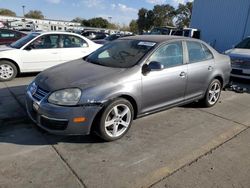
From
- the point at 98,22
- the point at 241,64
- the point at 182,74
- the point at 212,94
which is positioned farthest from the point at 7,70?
the point at 98,22

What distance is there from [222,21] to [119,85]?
17.1 metres

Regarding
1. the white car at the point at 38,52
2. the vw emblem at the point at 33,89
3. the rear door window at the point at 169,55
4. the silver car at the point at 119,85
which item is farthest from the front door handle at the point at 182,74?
the white car at the point at 38,52

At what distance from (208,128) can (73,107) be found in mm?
2422

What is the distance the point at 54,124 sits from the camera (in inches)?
132

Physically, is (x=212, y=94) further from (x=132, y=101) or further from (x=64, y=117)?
(x=64, y=117)

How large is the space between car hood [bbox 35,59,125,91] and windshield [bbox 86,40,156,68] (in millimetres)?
213

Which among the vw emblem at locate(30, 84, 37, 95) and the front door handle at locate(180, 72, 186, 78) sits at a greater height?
the front door handle at locate(180, 72, 186, 78)

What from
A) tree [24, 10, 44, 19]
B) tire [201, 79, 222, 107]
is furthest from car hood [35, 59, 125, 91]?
tree [24, 10, 44, 19]

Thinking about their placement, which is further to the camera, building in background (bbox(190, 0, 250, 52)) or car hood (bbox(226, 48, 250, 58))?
building in background (bbox(190, 0, 250, 52))

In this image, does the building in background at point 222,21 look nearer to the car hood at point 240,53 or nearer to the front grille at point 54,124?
the car hood at point 240,53

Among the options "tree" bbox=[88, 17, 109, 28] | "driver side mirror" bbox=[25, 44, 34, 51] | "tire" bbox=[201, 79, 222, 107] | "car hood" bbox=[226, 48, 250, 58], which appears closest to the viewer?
"tire" bbox=[201, 79, 222, 107]

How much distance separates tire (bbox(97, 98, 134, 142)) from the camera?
347 cm

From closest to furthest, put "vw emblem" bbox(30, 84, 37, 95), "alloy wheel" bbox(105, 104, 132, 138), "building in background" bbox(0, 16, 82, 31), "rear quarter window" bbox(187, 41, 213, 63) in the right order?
1. "alloy wheel" bbox(105, 104, 132, 138)
2. "vw emblem" bbox(30, 84, 37, 95)
3. "rear quarter window" bbox(187, 41, 213, 63)
4. "building in background" bbox(0, 16, 82, 31)

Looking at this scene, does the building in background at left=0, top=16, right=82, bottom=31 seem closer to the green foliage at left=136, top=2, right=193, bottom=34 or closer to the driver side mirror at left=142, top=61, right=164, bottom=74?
the green foliage at left=136, top=2, right=193, bottom=34
